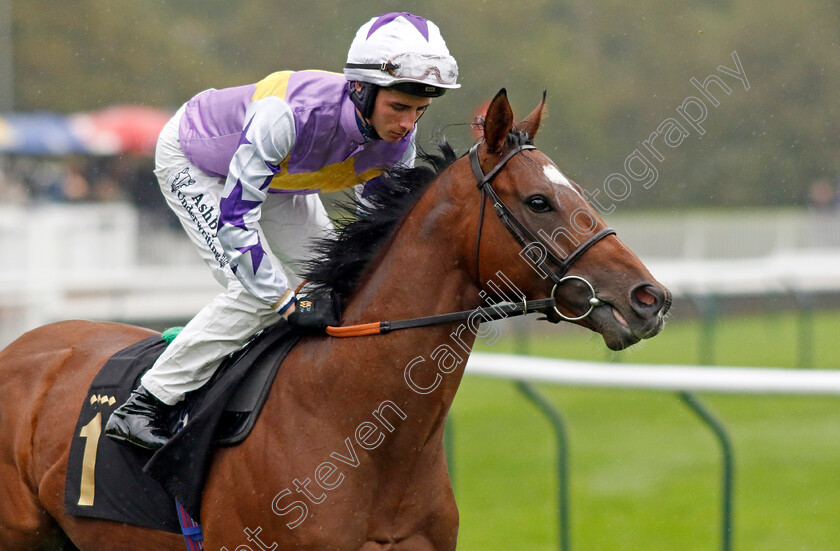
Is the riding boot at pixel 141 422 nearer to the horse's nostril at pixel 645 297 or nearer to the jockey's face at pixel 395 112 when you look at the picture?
the jockey's face at pixel 395 112

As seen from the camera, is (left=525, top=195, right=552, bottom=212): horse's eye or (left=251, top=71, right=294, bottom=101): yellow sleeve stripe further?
(left=251, top=71, right=294, bottom=101): yellow sleeve stripe

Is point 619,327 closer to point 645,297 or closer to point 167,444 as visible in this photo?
point 645,297

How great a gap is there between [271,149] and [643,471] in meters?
4.49

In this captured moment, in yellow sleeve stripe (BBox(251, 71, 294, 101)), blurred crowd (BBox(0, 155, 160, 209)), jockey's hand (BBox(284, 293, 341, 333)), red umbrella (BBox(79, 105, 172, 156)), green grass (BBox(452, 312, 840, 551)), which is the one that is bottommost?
green grass (BBox(452, 312, 840, 551))

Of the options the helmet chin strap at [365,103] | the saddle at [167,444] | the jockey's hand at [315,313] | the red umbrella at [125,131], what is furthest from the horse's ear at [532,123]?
the red umbrella at [125,131]

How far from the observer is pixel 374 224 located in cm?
277

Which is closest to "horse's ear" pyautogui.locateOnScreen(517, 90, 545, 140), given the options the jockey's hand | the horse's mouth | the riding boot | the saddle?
the horse's mouth

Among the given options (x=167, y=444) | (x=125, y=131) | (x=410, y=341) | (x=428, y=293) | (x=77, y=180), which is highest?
(x=125, y=131)

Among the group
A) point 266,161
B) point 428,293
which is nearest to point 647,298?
point 428,293

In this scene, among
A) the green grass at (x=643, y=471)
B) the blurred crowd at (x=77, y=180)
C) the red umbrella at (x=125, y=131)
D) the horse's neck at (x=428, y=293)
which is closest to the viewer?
the horse's neck at (x=428, y=293)

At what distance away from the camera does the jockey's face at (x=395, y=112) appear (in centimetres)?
274

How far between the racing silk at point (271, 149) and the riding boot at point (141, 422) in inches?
20.5

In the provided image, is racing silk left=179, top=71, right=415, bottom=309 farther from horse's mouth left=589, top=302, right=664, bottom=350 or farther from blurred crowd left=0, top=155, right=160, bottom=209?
blurred crowd left=0, top=155, right=160, bottom=209

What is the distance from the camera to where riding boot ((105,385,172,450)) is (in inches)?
112
